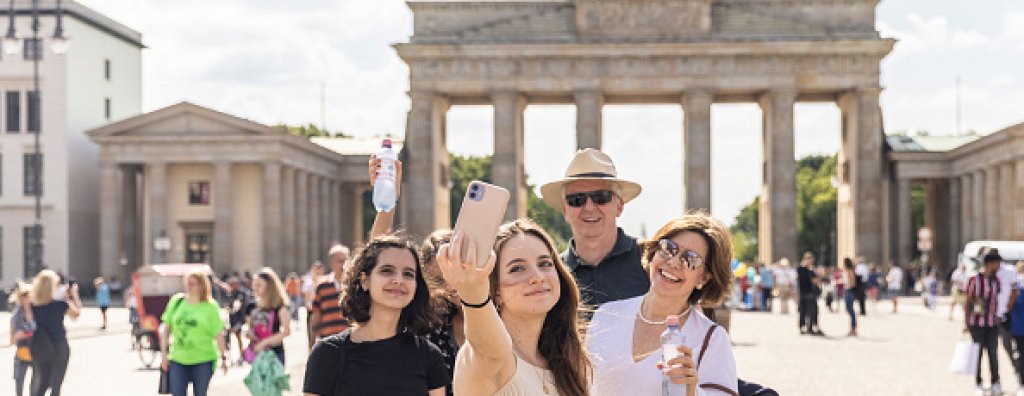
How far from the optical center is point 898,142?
80.1 metres

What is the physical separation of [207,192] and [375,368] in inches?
2769

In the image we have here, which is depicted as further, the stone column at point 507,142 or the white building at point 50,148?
the white building at point 50,148

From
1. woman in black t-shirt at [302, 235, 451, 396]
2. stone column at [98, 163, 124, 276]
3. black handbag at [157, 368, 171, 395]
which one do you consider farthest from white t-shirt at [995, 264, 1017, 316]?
stone column at [98, 163, 124, 276]

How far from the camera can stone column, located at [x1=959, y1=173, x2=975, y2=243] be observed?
233 ft

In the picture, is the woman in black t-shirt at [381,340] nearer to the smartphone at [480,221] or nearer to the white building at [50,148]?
the smartphone at [480,221]

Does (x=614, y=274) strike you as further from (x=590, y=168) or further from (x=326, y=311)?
(x=326, y=311)

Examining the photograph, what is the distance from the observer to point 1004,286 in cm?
1866

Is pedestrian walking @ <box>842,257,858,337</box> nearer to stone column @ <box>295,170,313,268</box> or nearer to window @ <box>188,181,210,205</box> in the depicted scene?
stone column @ <box>295,170,313,268</box>

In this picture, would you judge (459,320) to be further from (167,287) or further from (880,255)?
(880,255)

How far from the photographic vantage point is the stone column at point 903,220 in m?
73.7

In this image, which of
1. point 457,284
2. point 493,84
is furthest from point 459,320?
point 493,84

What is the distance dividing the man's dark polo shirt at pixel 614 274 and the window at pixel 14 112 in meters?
72.0

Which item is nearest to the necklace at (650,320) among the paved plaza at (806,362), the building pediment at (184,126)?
the paved plaza at (806,362)

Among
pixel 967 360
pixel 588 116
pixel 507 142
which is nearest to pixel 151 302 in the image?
pixel 967 360
